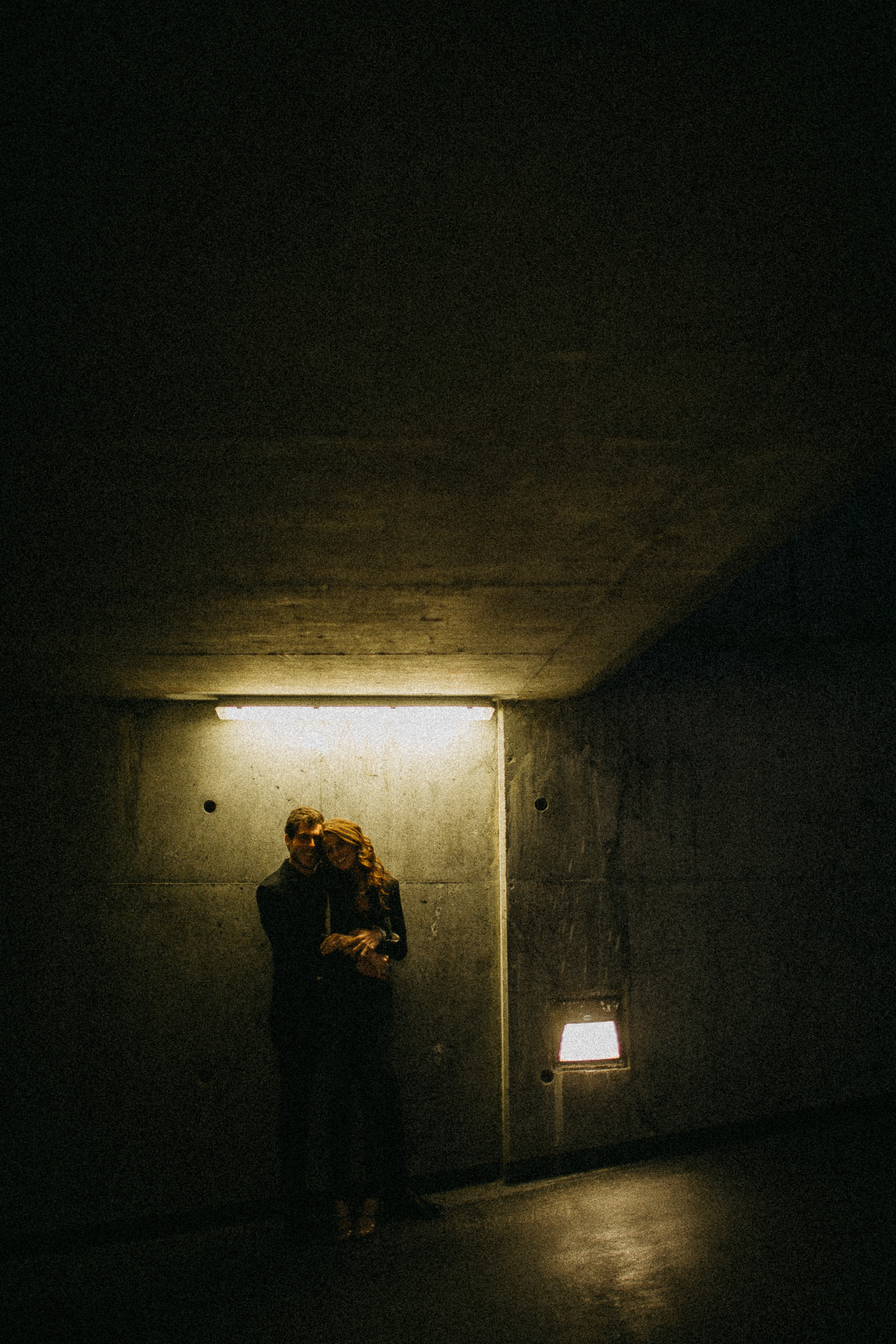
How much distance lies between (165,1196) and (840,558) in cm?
770

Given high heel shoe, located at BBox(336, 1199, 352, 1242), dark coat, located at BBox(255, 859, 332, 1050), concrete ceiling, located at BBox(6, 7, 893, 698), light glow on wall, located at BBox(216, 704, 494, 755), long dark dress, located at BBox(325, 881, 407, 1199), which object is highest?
concrete ceiling, located at BBox(6, 7, 893, 698)

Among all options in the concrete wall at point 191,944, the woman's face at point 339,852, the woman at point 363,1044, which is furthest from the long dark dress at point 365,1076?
the concrete wall at point 191,944

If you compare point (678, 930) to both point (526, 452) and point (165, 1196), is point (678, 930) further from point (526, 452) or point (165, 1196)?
point (526, 452)

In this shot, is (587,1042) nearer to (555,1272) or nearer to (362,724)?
(555,1272)

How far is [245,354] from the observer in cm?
193

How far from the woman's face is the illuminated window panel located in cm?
212

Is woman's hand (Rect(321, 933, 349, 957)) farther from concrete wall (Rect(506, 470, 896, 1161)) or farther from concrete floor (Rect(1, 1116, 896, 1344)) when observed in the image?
concrete floor (Rect(1, 1116, 896, 1344))

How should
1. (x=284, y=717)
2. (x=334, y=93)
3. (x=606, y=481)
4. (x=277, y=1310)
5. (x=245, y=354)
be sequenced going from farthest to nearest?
(x=284, y=717), (x=277, y=1310), (x=606, y=481), (x=245, y=354), (x=334, y=93)

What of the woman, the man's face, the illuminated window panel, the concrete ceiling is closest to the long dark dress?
the woman

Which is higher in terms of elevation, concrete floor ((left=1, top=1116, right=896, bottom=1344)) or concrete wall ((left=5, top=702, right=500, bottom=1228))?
concrete wall ((left=5, top=702, right=500, bottom=1228))

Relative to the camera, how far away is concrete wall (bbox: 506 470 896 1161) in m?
5.82

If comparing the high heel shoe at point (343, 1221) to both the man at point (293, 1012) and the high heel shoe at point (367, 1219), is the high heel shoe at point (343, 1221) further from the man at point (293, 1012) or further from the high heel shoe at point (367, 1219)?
the man at point (293, 1012)

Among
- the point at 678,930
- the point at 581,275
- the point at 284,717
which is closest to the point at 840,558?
the point at 678,930

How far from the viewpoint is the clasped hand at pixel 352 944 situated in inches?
196
